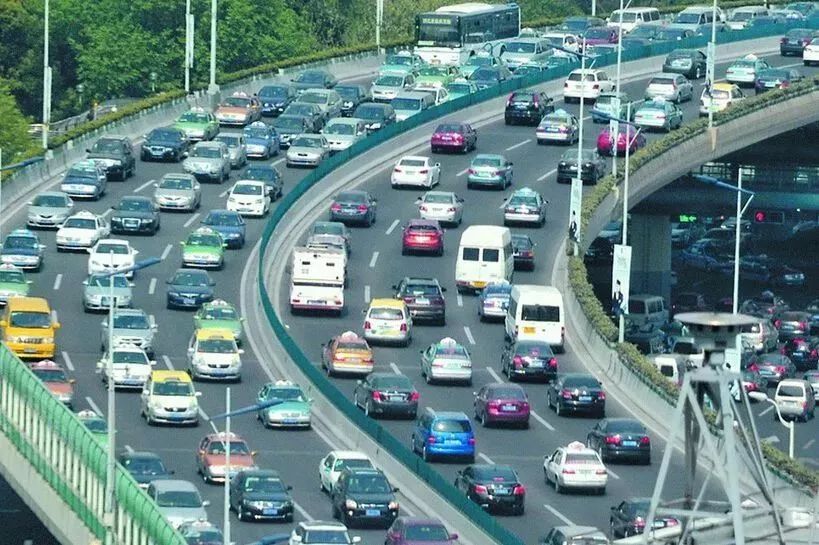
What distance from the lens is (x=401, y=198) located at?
103562 millimetres

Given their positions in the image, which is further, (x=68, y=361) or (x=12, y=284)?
(x=12, y=284)

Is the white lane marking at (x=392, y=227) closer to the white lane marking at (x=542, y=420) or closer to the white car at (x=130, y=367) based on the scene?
the white car at (x=130, y=367)

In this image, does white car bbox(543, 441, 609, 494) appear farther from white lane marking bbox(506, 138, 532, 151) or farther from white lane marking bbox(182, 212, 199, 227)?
white lane marking bbox(506, 138, 532, 151)

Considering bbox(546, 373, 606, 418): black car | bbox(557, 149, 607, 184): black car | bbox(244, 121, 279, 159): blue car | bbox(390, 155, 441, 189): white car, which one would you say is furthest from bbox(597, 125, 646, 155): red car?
bbox(546, 373, 606, 418): black car

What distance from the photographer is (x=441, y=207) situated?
9825 cm

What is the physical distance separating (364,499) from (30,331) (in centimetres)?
1850

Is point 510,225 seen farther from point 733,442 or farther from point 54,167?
point 733,442

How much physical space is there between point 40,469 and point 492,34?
281ft

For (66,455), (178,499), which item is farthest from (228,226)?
(66,455)

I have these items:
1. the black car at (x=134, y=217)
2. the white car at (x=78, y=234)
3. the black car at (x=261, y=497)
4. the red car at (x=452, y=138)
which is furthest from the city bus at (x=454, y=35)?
the black car at (x=261, y=497)

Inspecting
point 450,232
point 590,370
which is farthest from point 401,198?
point 590,370

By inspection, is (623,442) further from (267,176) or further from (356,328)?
(267,176)

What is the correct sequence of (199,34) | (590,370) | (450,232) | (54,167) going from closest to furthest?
(590,370) < (450,232) < (54,167) < (199,34)

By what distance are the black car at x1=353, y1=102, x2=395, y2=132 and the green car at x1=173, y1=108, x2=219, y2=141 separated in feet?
20.6
